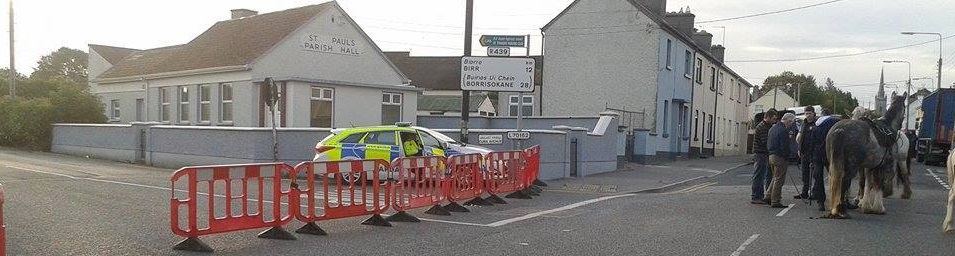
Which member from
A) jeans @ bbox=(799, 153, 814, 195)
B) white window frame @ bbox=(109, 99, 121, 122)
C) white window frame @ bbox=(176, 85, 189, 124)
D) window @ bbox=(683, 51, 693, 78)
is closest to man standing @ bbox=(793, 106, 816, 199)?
jeans @ bbox=(799, 153, 814, 195)

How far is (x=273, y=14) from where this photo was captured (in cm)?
3195

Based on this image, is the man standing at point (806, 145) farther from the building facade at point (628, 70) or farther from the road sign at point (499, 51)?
the building facade at point (628, 70)

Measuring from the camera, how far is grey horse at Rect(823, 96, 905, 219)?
1070cm

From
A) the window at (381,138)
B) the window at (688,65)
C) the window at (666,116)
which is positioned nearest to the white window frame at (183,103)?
the window at (381,138)

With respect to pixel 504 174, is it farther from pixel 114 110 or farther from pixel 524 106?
pixel 114 110

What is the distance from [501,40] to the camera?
51.8 feet

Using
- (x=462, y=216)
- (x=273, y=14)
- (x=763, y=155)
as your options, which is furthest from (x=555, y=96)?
(x=462, y=216)

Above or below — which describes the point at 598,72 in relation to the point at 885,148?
above

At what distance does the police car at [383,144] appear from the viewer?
1566cm

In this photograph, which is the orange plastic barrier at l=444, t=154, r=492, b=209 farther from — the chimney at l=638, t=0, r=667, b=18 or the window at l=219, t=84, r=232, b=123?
the chimney at l=638, t=0, r=667, b=18

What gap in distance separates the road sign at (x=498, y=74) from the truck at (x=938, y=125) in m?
20.5

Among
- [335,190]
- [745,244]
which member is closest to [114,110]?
[335,190]

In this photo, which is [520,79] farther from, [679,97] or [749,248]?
[679,97]

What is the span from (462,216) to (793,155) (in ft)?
18.7
